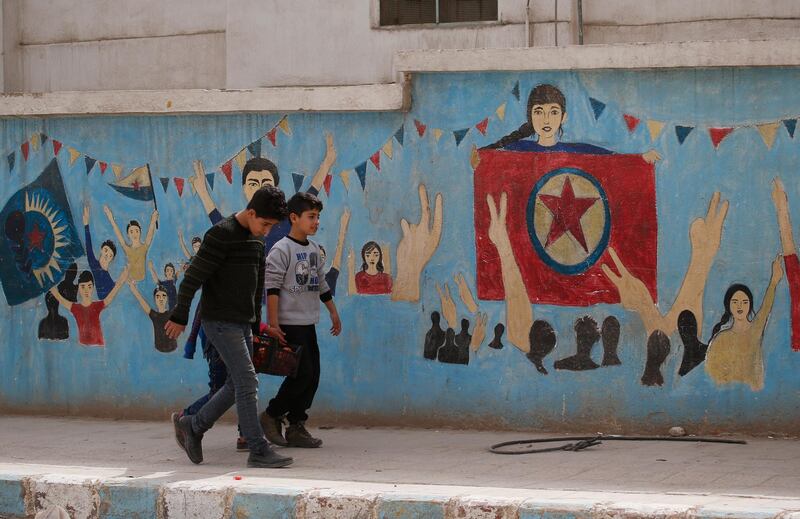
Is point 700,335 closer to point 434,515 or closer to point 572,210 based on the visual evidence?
point 572,210

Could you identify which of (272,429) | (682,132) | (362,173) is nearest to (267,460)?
(272,429)

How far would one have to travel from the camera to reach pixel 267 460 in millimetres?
7605

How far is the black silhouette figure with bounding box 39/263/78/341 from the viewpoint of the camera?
396 inches

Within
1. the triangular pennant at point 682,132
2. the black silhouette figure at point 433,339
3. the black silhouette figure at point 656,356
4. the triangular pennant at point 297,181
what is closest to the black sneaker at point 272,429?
the black silhouette figure at point 433,339

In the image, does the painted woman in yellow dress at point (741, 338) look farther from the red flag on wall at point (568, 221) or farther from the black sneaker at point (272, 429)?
the black sneaker at point (272, 429)

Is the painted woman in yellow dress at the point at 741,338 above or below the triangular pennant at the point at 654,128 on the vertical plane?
below

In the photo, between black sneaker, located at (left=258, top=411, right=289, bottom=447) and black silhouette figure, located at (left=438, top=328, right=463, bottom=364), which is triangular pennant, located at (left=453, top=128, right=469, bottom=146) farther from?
black sneaker, located at (left=258, top=411, right=289, bottom=447)

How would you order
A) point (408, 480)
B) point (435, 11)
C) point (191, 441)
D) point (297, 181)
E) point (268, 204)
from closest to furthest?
point (408, 480)
point (268, 204)
point (191, 441)
point (297, 181)
point (435, 11)

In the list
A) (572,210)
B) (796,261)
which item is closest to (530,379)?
(572,210)

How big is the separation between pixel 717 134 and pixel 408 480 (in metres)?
2.97

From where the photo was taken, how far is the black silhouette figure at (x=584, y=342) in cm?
864

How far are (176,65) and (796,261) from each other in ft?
29.2

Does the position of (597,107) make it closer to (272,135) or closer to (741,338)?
(741,338)

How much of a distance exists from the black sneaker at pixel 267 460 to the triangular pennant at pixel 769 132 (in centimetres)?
347
